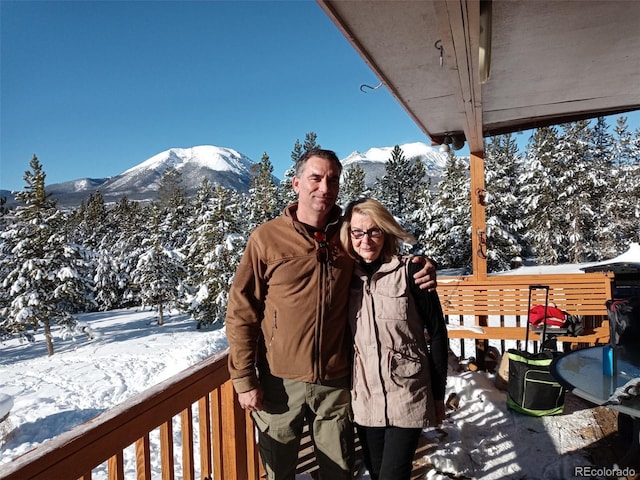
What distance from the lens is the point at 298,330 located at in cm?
182

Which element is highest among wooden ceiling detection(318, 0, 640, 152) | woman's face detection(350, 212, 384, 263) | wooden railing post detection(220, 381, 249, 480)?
wooden ceiling detection(318, 0, 640, 152)

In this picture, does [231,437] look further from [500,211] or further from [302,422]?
[500,211]

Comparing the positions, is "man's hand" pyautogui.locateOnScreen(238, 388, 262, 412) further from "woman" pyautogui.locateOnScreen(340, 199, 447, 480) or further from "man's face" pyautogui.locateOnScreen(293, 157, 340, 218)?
"man's face" pyautogui.locateOnScreen(293, 157, 340, 218)

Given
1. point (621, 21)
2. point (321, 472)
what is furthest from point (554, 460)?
point (621, 21)

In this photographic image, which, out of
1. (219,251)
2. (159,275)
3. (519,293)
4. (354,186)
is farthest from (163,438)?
(354,186)

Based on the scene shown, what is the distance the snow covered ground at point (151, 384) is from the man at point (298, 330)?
1.23 metres

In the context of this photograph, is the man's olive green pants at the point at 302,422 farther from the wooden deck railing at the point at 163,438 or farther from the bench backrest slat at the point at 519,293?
the bench backrest slat at the point at 519,293

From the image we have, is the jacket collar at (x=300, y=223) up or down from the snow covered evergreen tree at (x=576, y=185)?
down

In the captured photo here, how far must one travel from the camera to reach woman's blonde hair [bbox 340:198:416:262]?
1875 millimetres

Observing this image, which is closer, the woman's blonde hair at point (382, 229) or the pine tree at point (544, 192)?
the woman's blonde hair at point (382, 229)

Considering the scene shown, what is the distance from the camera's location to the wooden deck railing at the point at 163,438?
115 centimetres

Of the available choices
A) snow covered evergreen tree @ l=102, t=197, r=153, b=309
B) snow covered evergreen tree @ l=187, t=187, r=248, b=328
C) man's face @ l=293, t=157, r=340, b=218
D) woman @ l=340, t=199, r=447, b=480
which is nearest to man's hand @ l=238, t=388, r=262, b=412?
woman @ l=340, t=199, r=447, b=480

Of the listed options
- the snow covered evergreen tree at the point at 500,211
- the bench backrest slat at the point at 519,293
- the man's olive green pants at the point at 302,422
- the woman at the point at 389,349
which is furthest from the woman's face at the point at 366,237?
the snow covered evergreen tree at the point at 500,211

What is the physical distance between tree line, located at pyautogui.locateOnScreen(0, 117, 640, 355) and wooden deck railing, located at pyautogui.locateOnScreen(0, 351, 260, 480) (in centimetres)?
1754
